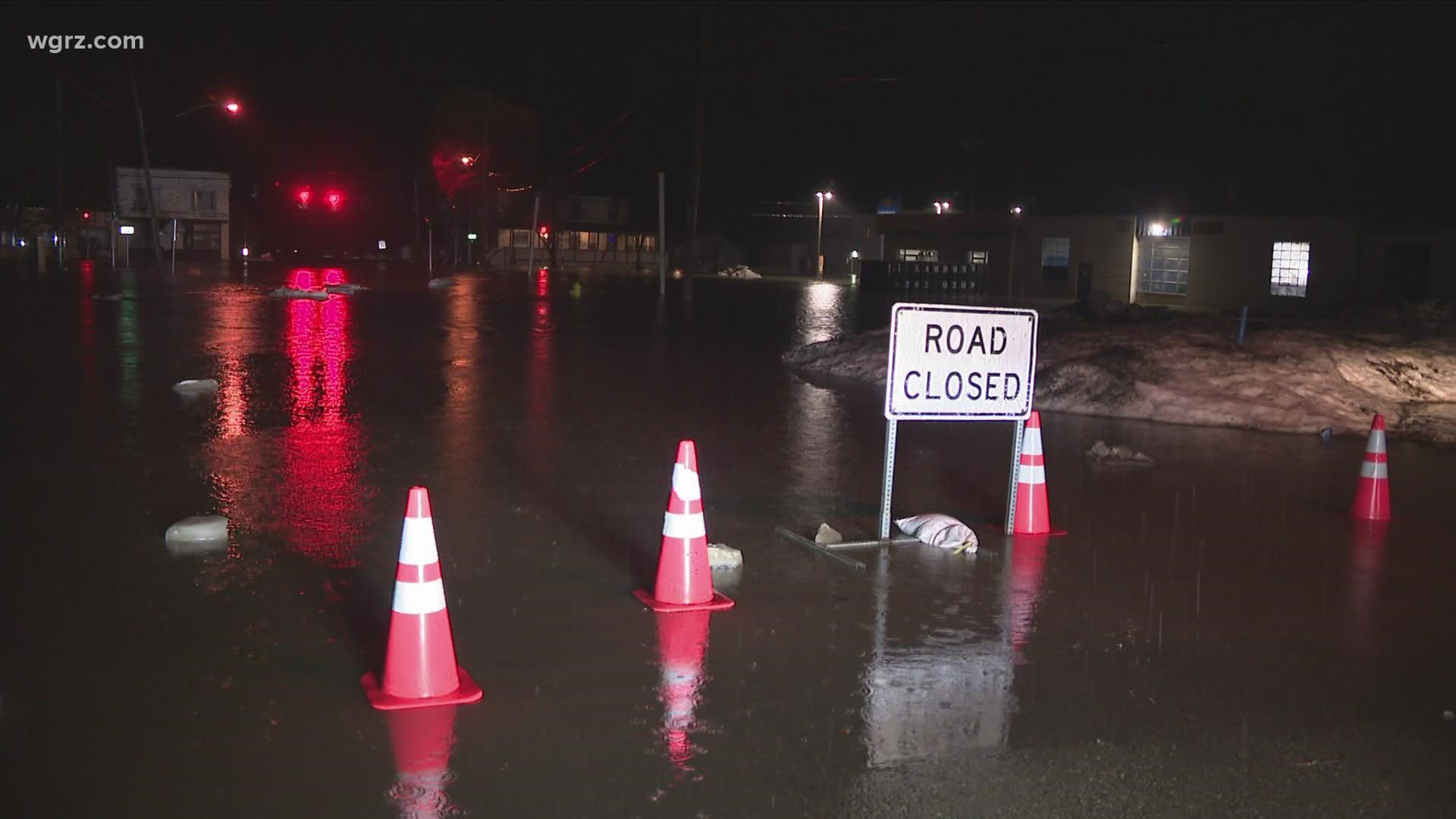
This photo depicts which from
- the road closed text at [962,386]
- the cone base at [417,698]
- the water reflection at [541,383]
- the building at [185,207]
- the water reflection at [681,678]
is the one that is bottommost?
the water reflection at [681,678]

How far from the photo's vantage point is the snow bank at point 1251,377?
545 inches

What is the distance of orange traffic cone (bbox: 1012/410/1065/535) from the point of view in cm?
829

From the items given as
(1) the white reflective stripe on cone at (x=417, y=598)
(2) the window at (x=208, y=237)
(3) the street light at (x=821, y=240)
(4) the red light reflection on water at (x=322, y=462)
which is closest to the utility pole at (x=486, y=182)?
(2) the window at (x=208, y=237)

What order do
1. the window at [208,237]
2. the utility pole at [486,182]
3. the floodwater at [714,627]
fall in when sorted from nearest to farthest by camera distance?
the floodwater at [714,627], the utility pole at [486,182], the window at [208,237]

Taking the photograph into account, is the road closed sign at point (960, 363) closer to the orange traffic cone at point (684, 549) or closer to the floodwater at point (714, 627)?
the floodwater at point (714, 627)

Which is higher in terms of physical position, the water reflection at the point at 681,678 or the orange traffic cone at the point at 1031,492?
the orange traffic cone at the point at 1031,492

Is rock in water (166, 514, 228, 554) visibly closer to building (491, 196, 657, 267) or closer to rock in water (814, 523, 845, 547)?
rock in water (814, 523, 845, 547)

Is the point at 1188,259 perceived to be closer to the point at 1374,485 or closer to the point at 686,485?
the point at 1374,485

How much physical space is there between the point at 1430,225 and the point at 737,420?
1354 inches

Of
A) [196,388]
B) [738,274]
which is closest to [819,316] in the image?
[196,388]

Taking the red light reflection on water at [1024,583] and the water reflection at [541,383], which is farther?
the water reflection at [541,383]

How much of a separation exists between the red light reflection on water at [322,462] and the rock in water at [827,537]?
2677 mm

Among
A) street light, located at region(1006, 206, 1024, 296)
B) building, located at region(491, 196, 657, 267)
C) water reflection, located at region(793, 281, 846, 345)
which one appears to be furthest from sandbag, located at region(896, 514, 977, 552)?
building, located at region(491, 196, 657, 267)

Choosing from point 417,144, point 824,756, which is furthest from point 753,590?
point 417,144
